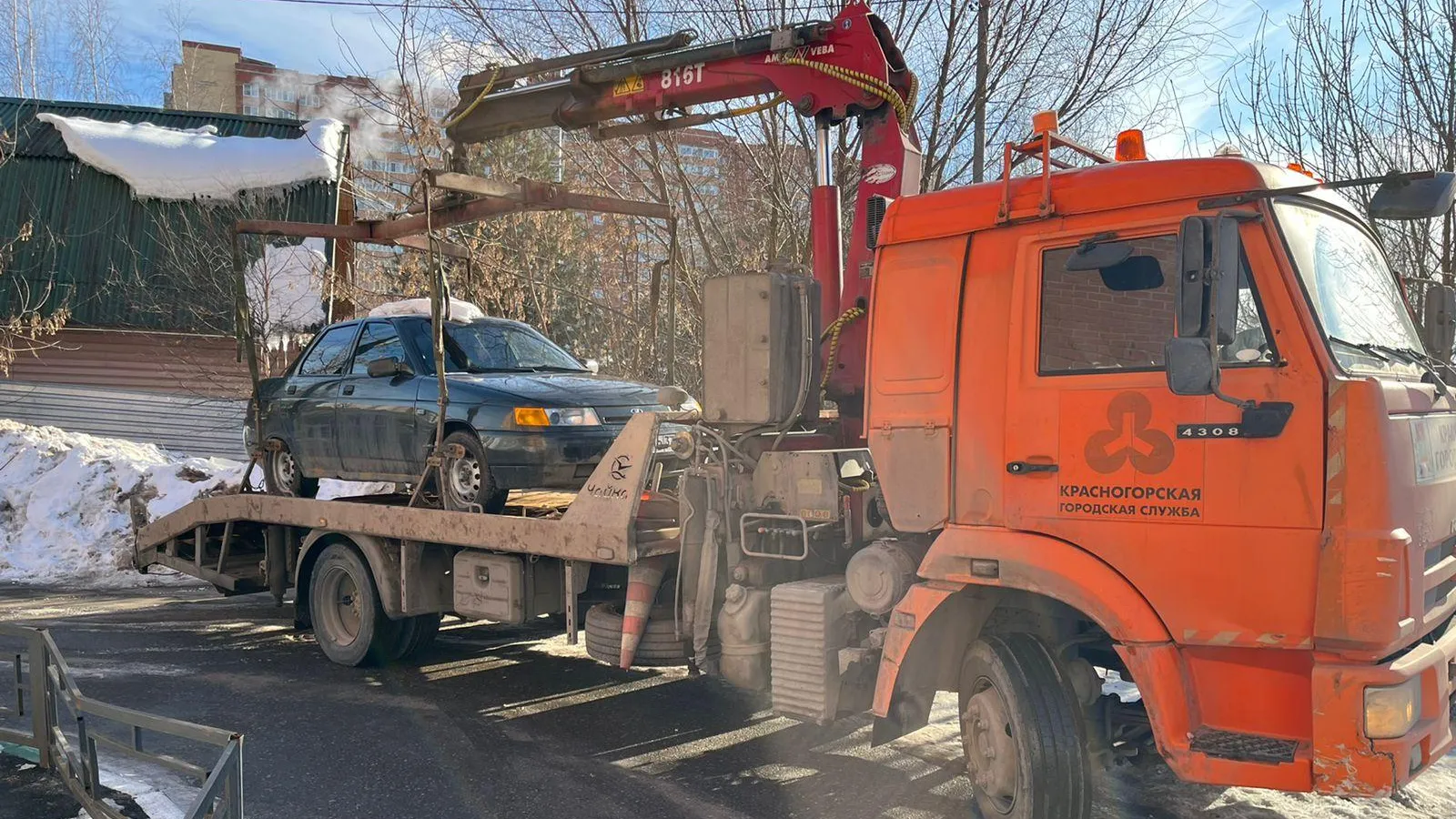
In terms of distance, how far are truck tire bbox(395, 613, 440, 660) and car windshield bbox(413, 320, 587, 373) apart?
5.74 feet

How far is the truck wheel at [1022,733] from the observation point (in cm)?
389

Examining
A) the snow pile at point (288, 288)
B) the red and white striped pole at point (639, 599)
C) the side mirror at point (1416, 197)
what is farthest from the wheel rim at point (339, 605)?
the snow pile at point (288, 288)

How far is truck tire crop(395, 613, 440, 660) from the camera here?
736 centimetres

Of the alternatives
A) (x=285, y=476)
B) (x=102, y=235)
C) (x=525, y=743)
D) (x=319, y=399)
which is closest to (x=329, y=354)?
(x=319, y=399)

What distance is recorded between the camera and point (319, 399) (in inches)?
323

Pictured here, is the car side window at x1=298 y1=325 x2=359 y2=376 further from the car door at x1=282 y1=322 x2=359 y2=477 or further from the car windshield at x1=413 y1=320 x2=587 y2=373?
the car windshield at x1=413 y1=320 x2=587 y2=373

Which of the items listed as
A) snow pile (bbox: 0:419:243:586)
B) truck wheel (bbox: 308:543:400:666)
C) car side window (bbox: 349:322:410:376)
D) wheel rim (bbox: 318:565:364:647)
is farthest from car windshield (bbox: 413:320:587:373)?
snow pile (bbox: 0:419:243:586)

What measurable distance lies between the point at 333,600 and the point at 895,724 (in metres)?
4.69

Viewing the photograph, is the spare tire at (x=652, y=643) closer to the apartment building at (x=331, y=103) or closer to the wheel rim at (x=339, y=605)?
the wheel rim at (x=339, y=605)

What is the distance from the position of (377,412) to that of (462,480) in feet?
3.81

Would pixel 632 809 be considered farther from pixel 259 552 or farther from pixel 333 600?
pixel 259 552

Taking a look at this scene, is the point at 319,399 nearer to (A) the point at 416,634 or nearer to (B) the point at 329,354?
(B) the point at 329,354

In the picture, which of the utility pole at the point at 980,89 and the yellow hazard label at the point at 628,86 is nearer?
the yellow hazard label at the point at 628,86

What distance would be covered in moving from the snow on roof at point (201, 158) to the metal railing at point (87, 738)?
545 inches
